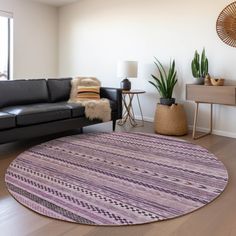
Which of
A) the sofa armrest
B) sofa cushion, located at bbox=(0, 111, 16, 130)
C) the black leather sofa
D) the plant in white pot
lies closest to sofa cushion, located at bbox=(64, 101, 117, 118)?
the black leather sofa

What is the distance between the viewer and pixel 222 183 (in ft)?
7.99

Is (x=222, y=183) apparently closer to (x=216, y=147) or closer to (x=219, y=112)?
(x=216, y=147)

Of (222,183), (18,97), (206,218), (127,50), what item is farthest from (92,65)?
(206,218)

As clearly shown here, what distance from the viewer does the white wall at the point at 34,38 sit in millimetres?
5543

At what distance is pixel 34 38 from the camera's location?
19.2 feet

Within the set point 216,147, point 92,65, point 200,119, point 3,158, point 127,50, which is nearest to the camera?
point 3,158

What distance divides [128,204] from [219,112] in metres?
2.69

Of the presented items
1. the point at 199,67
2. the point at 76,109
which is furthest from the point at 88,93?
the point at 199,67

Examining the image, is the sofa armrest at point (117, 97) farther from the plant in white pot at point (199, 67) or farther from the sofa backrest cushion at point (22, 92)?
the plant in white pot at point (199, 67)

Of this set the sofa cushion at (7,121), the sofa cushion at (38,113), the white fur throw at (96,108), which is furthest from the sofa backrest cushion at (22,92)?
the sofa cushion at (7,121)

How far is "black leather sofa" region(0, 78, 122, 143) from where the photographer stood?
315cm

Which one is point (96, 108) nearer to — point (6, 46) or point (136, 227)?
point (136, 227)

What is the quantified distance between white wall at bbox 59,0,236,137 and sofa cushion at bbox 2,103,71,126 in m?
1.88

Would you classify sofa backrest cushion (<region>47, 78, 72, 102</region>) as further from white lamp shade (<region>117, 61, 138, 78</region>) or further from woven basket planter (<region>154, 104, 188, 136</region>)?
woven basket planter (<region>154, 104, 188, 136</region>)
